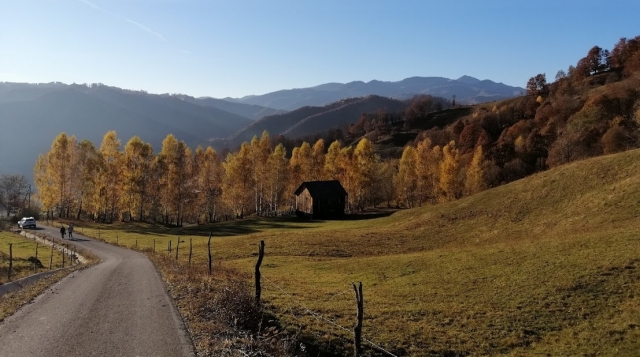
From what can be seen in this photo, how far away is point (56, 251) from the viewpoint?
53.4 m

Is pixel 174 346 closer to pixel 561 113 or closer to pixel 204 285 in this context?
pixel 204 285

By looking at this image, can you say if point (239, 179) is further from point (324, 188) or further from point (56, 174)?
point (56, 174)

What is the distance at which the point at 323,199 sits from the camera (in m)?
95.2

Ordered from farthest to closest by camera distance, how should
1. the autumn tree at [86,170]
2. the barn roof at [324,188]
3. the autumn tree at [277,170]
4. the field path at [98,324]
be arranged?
the autumn tree at [277,170], the barn roof at [324,188], the autumn tree at [86,170], the field path at [98,324]

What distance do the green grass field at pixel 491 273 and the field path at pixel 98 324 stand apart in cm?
527

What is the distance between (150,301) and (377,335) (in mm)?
11043

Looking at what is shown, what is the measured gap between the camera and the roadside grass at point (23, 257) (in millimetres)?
34938

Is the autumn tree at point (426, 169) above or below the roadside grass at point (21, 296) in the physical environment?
Result: above

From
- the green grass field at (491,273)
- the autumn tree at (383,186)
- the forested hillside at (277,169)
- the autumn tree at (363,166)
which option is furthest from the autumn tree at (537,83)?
the green grass field at (491,273)

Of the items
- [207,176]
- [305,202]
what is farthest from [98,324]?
[207,176]

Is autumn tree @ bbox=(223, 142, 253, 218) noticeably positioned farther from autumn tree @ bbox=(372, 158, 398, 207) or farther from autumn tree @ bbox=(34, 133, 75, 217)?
autumn tree @ bbox=(372, 158, 398, 207)

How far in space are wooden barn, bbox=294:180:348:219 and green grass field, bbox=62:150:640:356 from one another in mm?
34890

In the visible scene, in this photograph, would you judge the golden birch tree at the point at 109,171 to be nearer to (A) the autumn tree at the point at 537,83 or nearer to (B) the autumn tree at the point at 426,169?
(B) the autumn tree at the point at 426,169

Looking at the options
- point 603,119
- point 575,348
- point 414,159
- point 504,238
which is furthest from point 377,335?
point 603,119
